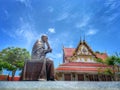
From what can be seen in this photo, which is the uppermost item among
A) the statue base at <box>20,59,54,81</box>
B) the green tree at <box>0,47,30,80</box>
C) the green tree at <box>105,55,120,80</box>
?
the green tree at <box>0,47,30,80</box>

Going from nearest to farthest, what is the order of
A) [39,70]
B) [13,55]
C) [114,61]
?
1. [39,70]
2. [114,61]
3. [13,55]

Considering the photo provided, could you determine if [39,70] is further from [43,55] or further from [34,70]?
[43,55]

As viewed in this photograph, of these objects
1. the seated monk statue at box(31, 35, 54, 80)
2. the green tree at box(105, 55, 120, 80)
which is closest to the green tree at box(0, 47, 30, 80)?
the green tree at box(105, 55, 120, 80)

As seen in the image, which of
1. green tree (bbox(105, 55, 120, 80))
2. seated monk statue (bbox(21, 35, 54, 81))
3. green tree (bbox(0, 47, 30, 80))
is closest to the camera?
seated monk statue (bbox(21, 35, 54, 81))

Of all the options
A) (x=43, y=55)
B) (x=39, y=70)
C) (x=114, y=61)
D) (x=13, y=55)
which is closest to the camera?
(x=39, y=70)

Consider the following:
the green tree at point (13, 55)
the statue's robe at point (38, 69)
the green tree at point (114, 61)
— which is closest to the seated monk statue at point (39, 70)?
the statue's robe at point (38, 69)

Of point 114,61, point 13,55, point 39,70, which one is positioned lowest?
point 39,70

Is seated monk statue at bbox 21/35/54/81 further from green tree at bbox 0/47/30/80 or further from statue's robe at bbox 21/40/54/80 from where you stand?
green tree at bbox 0/47/30/80

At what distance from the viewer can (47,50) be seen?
253 inches

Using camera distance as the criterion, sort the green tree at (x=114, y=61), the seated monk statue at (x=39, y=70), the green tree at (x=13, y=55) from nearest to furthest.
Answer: the seated monk statue at (x=39, y=70)
the green tree at (x=114, y=61)
the green tree at (x=13, y=55)

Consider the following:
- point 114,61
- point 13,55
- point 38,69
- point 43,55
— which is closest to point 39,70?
point 38,69

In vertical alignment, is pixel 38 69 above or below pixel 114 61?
below

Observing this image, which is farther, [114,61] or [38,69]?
[114,61]

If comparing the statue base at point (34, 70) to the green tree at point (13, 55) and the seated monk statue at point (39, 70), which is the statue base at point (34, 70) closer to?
the seated monk statue at point (39, 70)
